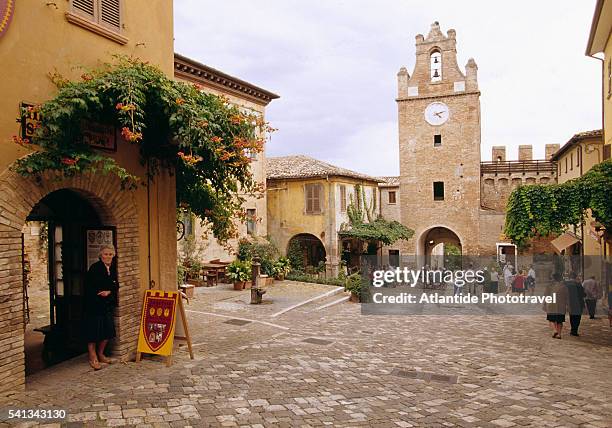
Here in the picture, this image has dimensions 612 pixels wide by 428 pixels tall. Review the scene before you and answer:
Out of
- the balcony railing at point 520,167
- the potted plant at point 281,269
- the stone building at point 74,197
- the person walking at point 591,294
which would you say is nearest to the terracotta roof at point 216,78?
the potted plant at point 281,269

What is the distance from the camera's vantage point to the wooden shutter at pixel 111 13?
710 cm

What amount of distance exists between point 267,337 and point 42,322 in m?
5.29

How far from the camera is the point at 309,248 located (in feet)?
90.7

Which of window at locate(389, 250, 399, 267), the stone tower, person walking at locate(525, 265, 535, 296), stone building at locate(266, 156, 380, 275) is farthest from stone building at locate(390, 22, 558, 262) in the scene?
person walking at locate(525, 265, 535, 296)

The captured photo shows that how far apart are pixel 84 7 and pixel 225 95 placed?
577 inches

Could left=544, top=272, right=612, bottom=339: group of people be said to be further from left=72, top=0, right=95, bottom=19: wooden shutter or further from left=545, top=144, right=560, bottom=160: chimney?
left=545, top=144, right=560, bottom=160: chimney

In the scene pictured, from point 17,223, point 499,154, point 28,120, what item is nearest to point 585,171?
point 499,154

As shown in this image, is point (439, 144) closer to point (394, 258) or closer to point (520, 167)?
point (520, 167)

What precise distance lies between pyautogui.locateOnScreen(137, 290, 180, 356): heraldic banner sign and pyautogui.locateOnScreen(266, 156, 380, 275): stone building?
17766mm

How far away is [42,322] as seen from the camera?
35.5 ft

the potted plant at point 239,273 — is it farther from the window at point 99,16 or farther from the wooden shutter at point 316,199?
the window at point 99,16

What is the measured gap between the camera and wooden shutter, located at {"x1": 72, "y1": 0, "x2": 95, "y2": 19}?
668 centimetres

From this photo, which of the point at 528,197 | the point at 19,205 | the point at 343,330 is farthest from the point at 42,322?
the point at 528,197

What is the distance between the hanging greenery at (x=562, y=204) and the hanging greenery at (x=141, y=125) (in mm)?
6547
